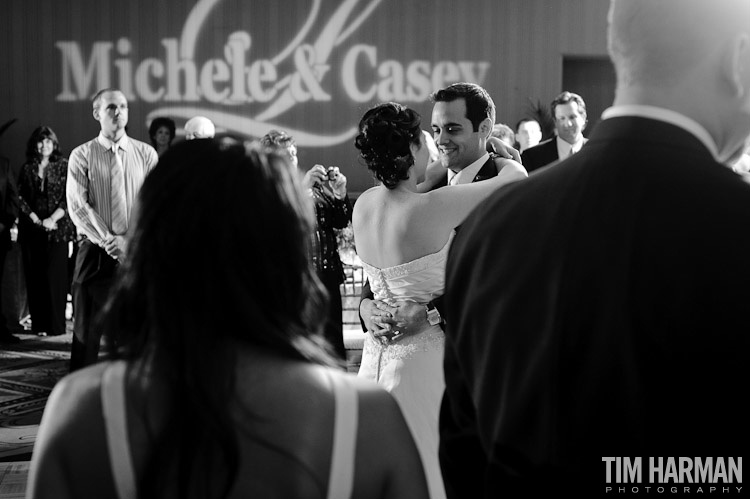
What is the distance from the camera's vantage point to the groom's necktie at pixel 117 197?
17.0 ft

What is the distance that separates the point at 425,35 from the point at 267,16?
77.2 inches

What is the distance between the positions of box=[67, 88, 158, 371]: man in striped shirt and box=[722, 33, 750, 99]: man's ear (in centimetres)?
434

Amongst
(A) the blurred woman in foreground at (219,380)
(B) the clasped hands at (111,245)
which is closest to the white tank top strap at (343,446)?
(A) the blurred woman in foreground at (219,380)

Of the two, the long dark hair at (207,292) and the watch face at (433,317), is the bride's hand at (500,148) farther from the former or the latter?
the long dark hair at (207,292)

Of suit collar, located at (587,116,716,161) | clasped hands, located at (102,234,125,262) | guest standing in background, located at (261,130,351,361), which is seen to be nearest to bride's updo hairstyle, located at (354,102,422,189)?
suit collar, located at (587,116,716,161)

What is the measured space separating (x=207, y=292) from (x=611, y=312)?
0.48 meters

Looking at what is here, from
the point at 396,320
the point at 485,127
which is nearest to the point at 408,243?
the point at 396,320

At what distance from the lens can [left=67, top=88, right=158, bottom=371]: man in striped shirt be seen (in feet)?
16.5

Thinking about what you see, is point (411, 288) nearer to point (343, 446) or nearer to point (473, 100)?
point (473, 100)

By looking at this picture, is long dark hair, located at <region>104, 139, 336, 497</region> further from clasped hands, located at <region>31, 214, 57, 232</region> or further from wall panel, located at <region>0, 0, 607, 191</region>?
wall panel, located at <region>0, 0, 607, 191</region>

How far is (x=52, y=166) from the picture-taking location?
7.08 meters

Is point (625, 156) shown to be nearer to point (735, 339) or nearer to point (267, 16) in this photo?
point (735, 339)

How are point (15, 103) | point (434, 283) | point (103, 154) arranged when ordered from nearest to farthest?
point (434, 283), point (103, 154), point (15, 103)

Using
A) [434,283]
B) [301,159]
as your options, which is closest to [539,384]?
[434,283]
